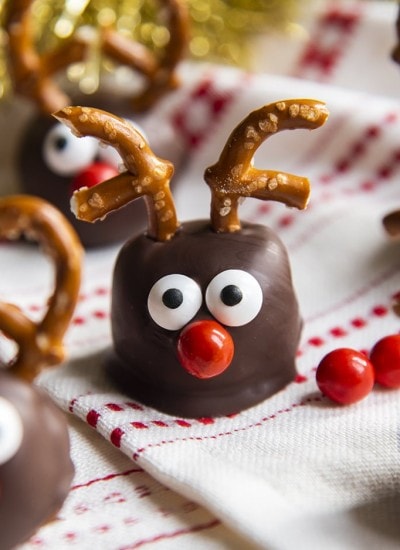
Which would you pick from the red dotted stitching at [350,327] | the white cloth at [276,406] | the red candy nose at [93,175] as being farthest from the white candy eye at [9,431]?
the red candy nose at [93,175]

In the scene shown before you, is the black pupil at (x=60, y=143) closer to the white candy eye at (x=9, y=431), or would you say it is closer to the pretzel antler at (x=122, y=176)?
the pretzel antler at (x=122, y=176)

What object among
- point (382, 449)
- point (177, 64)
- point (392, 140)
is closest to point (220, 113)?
point (177, 64)

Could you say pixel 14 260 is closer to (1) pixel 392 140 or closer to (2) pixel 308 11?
(1) pixel 392 140

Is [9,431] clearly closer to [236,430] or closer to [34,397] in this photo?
[34,397]

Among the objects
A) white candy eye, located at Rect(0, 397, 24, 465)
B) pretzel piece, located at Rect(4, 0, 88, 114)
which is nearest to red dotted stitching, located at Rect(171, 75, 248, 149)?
pretzel piece, located at Rect(4, 0, 88, 114)

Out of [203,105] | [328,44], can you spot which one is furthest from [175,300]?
[328,44]
